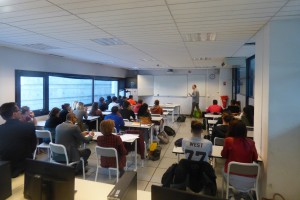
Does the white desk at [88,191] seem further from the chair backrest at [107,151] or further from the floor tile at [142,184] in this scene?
the floor tile at [142,184]

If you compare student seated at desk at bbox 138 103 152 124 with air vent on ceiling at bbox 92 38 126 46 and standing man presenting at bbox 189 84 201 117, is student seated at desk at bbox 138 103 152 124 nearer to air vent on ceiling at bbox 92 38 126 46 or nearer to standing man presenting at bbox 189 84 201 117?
air vent on ceiling at bbox 92 38 126 46

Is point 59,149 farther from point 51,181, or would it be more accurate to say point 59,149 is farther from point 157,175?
point 51,181

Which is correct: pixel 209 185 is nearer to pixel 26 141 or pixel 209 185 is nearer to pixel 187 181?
pixel 187 181

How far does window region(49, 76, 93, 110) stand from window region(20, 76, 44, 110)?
0.37m

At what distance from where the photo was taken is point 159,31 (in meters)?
3.28

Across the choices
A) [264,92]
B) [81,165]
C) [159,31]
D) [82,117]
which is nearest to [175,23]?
[159,31]

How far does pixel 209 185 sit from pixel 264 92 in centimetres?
156

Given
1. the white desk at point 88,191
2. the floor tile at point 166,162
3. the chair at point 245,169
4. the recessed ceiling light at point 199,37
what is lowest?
the floor tile at point 166,162

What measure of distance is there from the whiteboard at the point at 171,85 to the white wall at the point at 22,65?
196 inches

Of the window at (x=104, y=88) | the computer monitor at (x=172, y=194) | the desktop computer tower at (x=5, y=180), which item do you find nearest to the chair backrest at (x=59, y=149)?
the desktop computer tower at (x=5, y=180)

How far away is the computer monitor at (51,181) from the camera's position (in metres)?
1.29

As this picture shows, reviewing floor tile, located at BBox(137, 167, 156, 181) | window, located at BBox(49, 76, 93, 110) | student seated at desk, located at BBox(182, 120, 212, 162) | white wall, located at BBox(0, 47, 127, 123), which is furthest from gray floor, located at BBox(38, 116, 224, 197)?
window, located at BBox(49, 76, 93, 110)

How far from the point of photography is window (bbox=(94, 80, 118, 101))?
9001mm

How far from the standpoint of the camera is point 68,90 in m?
7.27
